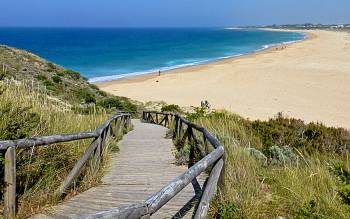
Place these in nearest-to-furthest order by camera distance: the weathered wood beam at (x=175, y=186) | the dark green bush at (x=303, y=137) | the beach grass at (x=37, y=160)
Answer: the weathered wood beam at (x=175, y=186) < the beach grass at (x=37, y=160) < the dark green bush at (x=303, y=137)

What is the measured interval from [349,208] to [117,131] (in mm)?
9592

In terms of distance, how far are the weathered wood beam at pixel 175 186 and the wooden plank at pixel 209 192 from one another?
12 cm

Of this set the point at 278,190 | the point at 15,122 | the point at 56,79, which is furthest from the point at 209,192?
the point at 56,79

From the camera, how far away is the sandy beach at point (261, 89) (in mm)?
26578

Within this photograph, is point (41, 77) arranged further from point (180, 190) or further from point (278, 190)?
point (180, 190)

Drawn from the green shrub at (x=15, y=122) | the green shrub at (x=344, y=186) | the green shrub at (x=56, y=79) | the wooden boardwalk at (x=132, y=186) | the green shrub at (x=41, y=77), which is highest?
the green shrub at (x=41, y=77)

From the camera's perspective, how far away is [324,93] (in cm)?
3244

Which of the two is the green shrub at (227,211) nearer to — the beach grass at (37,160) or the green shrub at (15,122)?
the beach grass at (37,160)

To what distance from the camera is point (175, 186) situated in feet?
12.3

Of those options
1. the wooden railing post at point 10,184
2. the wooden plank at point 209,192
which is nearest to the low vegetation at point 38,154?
the wooden railing post at point 10,184

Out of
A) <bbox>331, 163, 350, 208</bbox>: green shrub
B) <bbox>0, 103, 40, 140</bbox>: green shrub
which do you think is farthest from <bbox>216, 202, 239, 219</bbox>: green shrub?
<bbox>0, 103, 40, 140</bbox>: green shrub

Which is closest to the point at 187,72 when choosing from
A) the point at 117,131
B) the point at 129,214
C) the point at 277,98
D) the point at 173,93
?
the point at 173,93

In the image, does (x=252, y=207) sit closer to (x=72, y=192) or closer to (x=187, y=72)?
(x=72, y=192)

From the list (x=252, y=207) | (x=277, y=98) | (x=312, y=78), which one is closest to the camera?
(x=252, y=207)
